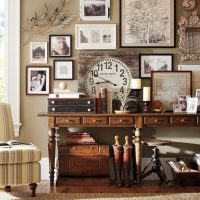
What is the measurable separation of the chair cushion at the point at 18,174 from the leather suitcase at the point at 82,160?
0.62 metres

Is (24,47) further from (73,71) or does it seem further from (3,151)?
(3,151)

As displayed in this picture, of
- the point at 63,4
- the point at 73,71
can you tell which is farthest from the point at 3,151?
the point at 63,4

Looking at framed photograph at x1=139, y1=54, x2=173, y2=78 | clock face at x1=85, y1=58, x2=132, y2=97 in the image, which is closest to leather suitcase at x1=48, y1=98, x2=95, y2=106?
clock face at x1=85, y1=58, x2=132, y2=97

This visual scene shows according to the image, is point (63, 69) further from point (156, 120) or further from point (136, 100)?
point (156, 120)

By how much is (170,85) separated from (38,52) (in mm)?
1511

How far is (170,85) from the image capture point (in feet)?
18.2

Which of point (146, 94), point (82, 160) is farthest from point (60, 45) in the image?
point (82, 160)

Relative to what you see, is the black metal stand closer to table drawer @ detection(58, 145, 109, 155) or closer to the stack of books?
table drawer @ detection(58, 145, 109, 155)

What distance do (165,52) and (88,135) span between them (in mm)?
1278

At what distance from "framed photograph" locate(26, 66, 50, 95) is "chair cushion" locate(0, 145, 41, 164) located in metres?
1.11

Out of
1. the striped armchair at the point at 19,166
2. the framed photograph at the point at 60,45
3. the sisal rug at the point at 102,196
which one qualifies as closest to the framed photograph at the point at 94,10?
the framed photograph at the point at 60,45

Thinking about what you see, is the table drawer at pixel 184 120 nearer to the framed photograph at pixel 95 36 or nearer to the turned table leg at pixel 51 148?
the framed photograph at pixel 95 36

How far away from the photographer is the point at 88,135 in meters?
5.23

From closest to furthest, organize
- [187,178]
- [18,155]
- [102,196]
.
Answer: [18,155], [102,196], [187,178]
